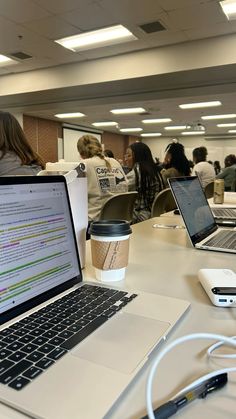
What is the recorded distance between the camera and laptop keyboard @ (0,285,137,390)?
432mm

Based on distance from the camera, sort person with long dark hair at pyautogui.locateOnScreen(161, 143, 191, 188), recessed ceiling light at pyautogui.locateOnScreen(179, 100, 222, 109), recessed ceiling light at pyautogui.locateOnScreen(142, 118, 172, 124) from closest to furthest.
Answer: person with long dark hair at pyautogui.locateOnScreen(161, 143, 191, 188), recessed ceiling light at pyautogui.locateOnScreen(179, 100, 222, 109), recessed ceiling light at pyautogui.locateOnScreen(142, 118, 172, 124)

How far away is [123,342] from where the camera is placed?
509mm

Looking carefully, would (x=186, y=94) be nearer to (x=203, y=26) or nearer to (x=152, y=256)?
(x=203, y=26)

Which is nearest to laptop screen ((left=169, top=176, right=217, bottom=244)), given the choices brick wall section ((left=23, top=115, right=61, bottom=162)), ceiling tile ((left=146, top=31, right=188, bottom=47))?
ceiling tile ((left=146, top=31, right=188, bottom=47))

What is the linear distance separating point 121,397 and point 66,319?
Answer: 0.20 m

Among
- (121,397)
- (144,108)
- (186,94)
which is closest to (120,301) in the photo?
(121,397)

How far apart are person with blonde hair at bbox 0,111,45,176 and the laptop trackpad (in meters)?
1.43

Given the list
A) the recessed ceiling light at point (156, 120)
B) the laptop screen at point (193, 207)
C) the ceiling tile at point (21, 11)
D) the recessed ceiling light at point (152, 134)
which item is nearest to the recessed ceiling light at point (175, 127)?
the recessed ceiling light at point (156, 120)

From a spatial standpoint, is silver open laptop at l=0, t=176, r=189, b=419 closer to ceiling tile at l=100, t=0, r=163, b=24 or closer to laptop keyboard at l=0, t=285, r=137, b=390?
laptop keyboard at l=0, t=285, r=137, b=390

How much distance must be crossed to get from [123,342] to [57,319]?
131 mm

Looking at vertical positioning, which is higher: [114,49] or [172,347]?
[114,49]

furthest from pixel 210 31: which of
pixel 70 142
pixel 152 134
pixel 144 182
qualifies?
pixel 152 134

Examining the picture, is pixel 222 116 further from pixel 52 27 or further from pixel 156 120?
pixel 52 27

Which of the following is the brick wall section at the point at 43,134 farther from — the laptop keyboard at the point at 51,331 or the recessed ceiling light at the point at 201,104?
the laptop keyboard at the point at 51,331
